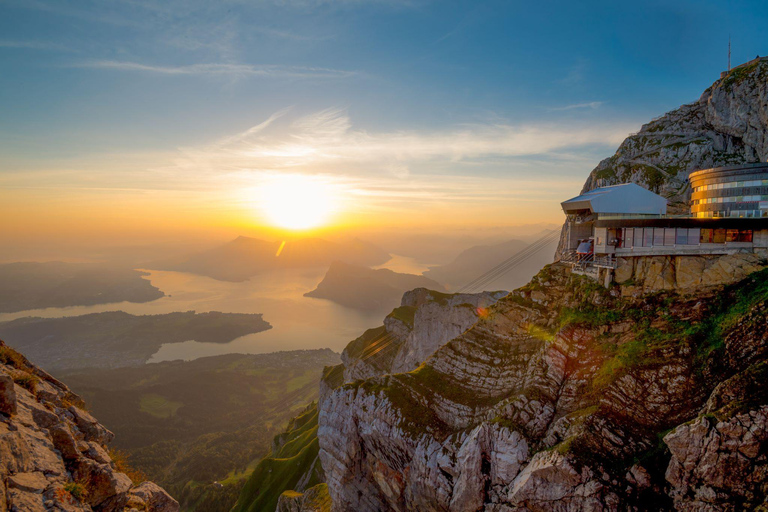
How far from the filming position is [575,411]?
1925 centimetres

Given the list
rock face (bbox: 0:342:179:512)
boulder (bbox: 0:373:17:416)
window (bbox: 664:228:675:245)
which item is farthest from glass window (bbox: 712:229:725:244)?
boulder (bbox: 0:373:17:416)

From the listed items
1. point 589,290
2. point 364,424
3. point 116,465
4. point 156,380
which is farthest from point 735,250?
point 156,380

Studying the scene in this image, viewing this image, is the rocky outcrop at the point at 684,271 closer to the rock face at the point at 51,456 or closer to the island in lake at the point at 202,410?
the rock face at the point at 51,456

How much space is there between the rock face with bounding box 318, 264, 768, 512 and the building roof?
519cm

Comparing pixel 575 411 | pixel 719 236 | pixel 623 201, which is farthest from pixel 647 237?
pixel 575 411

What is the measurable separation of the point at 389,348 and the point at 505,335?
4448cm

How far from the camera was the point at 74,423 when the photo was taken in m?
16.5

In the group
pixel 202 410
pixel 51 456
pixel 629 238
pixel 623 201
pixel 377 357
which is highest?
pixel 623 201

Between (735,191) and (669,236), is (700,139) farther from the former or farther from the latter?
(669,236)

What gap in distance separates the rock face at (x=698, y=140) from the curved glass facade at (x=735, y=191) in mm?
4960

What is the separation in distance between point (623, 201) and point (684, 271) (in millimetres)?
7258

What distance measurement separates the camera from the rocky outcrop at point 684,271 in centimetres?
1989

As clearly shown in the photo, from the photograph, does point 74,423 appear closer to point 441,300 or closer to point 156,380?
point 441,300

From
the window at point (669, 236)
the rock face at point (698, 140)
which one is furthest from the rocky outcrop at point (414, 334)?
the window at point (669, 236)
